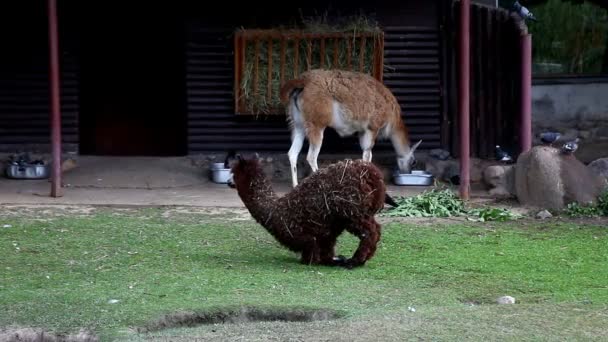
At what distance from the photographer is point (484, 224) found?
9914 mm

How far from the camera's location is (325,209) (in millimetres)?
7504

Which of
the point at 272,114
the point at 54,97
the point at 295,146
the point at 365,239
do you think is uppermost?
the point at 54,97

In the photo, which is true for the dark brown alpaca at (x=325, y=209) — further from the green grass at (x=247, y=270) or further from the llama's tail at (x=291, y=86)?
the llama's tail at (x=291, y=86)

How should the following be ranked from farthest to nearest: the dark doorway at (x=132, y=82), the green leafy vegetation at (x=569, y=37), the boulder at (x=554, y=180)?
the green leafy vegetation at (x=569, y=37), the dark doorway at (x=132, y=82), the boulder at (x=554, y=180)

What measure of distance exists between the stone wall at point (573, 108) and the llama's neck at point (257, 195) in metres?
7.40

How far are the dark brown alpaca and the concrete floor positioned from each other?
307 centimetres

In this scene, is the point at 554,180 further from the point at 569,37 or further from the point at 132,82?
the point at 132,82

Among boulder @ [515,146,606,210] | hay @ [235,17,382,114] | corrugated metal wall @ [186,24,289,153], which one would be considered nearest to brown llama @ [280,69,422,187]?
hay @ [235,17,382,114]

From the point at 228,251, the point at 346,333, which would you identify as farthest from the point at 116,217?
the point at 346,333

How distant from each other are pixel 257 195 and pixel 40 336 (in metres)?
2.36

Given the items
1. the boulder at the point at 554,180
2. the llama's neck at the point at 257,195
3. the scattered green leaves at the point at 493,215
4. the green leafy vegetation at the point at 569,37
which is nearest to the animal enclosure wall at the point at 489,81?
the boulder at the point at 554,180

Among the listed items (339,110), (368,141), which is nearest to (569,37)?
(368,141)

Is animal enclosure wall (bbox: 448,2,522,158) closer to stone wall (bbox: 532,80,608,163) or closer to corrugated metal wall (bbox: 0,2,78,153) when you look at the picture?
stone wall (bbox: 532,80,608,163)

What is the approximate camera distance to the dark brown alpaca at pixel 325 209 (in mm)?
7477
